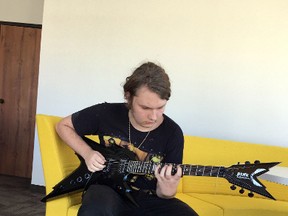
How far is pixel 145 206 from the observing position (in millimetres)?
2150

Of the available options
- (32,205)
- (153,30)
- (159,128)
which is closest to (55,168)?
(159,128)

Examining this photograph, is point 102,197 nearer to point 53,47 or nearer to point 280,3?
point 280,3

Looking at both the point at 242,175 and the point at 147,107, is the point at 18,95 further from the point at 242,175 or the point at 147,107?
Result: the point at 242,175

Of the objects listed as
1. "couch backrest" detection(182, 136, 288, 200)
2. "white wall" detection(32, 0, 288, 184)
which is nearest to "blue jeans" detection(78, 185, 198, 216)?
"couch backrest" detection(182, 136, 288, 200)

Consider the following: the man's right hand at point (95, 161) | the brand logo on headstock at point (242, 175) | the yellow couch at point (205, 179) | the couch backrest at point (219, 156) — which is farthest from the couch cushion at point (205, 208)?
the brand logo on headstock at point (242, 175)

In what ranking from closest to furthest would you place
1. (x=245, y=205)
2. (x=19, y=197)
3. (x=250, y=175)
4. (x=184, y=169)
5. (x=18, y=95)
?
(x=250, y=175), (x=184, y=169), (x=245, y=205), (x=19, y=197), (x=18, y=95)

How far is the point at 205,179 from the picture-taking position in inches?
136

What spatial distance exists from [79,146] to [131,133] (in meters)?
0.27

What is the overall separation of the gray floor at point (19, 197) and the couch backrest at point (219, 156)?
138 cm

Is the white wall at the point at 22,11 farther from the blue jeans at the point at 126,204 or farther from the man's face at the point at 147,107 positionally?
the blue jeans at the point at 126,204

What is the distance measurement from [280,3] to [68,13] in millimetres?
2128

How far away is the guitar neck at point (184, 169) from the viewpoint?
196 centimetres

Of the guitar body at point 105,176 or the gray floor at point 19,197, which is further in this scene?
the gray floor at point 19,197

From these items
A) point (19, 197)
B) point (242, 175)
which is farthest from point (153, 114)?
point (19, 197)
